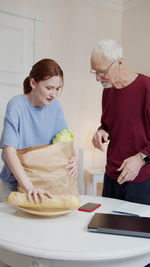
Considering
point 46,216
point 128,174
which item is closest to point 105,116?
point 128,174

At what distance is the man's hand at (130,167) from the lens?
1.65 meters

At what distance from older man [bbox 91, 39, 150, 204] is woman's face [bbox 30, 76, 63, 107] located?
12.2 inches

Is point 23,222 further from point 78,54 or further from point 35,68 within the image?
point 78,54

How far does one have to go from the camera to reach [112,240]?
3.49 feet

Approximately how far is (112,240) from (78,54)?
309cm

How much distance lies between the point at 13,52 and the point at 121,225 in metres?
2.65

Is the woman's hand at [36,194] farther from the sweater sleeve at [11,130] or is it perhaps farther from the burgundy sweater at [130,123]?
the burgundy sweater at [130,123]

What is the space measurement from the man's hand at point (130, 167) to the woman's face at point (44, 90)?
509mm

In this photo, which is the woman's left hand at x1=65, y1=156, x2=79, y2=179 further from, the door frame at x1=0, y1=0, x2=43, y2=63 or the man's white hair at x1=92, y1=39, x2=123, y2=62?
the door frame at x1=0, y1=0, x2=43, y2=63

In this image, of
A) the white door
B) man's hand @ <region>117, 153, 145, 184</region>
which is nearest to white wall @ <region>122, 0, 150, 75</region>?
the white door

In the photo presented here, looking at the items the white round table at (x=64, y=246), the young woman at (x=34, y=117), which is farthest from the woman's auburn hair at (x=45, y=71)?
the white round table at (x=64, y=246)

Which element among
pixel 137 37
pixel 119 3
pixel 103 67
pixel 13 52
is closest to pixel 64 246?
pixel 103 67

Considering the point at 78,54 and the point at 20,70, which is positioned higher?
the point at 78,54

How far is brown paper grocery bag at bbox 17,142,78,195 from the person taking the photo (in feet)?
4.61
